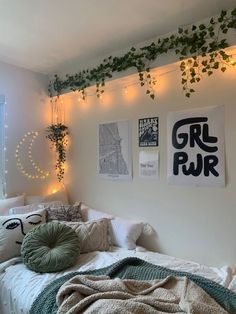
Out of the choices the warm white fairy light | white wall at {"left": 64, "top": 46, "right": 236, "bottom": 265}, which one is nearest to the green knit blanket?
white wall at {"left": 64, "top": 46, "right": 236, "bottom": 265}

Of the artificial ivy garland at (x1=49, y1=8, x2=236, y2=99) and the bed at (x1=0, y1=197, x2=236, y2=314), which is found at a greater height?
the artificial ivy garland at (x1=49, y1=8, x2=236, y2=99)

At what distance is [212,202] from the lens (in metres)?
2.20

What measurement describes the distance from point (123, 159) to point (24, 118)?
4.17 ft

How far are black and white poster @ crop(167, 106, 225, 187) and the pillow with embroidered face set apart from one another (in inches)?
49.5

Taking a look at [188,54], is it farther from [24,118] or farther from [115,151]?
[24,118]

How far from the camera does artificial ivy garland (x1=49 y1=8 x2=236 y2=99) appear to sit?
2.02 m

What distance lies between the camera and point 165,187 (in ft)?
8.18

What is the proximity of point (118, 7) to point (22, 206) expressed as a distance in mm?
2053

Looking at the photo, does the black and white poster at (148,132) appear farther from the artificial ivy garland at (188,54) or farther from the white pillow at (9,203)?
the white pillow at (9,203)

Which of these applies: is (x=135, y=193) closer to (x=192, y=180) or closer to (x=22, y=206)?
(x=192, y=180)

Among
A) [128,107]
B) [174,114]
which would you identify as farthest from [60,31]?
[174,114]

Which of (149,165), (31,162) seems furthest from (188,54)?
(31,162)

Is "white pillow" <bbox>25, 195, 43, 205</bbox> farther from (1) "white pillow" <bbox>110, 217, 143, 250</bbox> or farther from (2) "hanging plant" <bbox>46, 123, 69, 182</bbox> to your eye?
(1) "white pillow" <bbox>110, 217, 143, 250</bbox>

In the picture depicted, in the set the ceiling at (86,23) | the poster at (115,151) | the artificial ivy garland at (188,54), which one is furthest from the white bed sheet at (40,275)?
the ceiling at (86,23)
